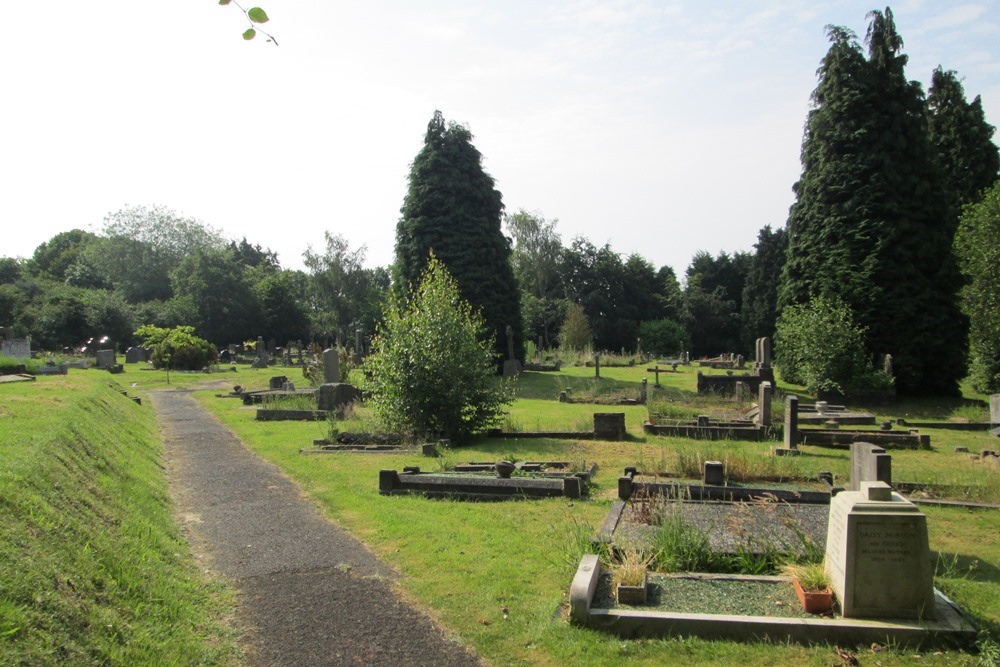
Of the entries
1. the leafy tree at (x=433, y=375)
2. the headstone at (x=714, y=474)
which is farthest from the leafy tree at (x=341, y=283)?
the headstone at (x=714, y=474)

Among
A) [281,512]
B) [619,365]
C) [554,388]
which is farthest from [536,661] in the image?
[619,365]

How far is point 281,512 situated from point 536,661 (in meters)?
5.68

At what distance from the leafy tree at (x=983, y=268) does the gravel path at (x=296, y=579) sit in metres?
26.2

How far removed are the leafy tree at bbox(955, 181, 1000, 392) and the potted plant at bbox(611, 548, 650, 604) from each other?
2595 centimetres

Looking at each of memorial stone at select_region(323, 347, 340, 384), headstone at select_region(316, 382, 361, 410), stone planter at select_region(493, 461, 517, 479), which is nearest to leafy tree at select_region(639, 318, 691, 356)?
memorial stone at select_region(323, 347, 340, 384)

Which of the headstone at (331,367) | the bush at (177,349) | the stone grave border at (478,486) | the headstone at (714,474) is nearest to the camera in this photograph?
the headstone at (714,474)

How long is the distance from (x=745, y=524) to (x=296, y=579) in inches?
190

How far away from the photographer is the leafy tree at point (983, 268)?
88.2 feet

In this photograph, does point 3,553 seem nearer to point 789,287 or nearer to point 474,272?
point 789,287

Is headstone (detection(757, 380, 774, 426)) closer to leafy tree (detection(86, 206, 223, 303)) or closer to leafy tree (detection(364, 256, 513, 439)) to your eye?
leafy tree (detection(364, 256, 513, 439))

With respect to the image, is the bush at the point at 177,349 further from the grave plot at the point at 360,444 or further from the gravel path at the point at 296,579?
the gravel path at the point at 296,579

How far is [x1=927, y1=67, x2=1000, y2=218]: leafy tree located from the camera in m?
35.5

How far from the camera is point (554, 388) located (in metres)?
31.6

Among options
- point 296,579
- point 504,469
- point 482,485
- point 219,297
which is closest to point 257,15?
point 296,579
